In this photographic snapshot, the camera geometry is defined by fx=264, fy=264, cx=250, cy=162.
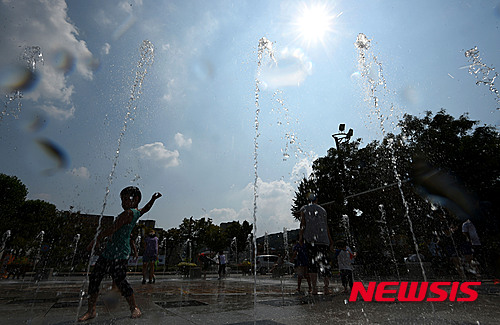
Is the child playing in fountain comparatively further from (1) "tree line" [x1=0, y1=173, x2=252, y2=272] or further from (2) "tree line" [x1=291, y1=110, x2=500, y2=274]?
(1) "tree line" [x1=0, y1=173, x2=252, y2=272]

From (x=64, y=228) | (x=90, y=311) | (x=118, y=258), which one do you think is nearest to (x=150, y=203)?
(x=118, y=258)

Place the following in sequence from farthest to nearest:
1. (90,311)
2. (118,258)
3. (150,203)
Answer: (150,203) → (118,258) → (90,311)

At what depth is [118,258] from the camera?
11.6ft

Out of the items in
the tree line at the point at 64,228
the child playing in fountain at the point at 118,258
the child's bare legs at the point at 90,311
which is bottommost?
the child's bare legs at the point at 90,311

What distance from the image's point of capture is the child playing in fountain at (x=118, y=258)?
132 inches

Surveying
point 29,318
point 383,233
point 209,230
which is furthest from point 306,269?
point 209,230

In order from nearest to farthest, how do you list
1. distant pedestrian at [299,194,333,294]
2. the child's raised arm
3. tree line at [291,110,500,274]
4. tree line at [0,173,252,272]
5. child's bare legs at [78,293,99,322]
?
1. child's bare legs at [78,293,99,322]
2. the child's raised arm
3. distant pedestrian at [299,194,333,294]
4. tree line at [291,110,500,274]
5. tree line at [0,173,252,272]

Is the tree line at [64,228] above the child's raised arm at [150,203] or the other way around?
above

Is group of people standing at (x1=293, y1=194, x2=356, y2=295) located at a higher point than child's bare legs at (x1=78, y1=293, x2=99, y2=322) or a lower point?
higher

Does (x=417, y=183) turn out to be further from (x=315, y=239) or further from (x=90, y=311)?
(x=90, y=311)

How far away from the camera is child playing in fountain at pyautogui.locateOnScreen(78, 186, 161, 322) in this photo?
3.36m

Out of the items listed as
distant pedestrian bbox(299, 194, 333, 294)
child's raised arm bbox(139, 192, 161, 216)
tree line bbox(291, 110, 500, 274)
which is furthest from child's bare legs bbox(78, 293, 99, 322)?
tree line bbox(291, 110, 500, 274)

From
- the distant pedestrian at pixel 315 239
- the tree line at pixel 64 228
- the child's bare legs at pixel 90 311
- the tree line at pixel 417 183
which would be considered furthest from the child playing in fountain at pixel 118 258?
the tree line at pixel 64 228

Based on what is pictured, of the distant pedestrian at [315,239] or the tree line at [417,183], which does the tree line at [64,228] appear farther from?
the distant pedestrian at [315,239]
